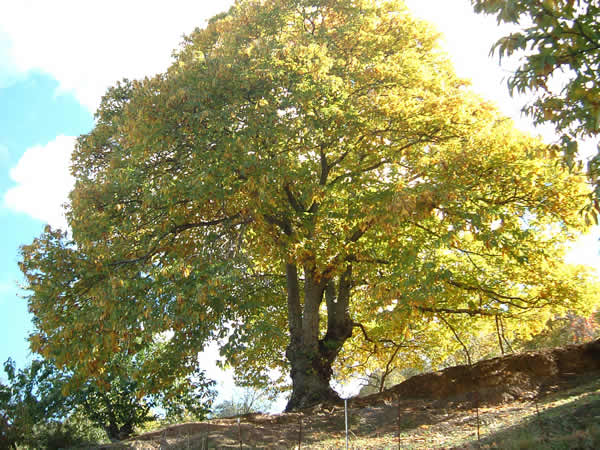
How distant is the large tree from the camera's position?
32.4 ft

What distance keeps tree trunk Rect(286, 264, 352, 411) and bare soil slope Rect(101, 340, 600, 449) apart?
76 centimetres

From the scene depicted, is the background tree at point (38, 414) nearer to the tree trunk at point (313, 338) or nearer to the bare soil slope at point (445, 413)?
the bare soil slope at point (445, 413)

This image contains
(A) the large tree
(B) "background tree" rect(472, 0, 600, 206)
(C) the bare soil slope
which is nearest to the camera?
(B) "background tree" rect(472, 0, 600, 206)

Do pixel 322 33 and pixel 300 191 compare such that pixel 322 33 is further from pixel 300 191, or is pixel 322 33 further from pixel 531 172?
pixel 531 172

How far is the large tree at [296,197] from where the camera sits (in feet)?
32.4

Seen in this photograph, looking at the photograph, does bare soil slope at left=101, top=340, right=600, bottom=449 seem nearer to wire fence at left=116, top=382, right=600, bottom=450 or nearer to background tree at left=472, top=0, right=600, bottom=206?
wire fence at left=116, top=382, right=600, bottom=450

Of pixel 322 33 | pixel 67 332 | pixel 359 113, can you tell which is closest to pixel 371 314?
pixel 359 113

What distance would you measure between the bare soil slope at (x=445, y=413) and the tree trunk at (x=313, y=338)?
757 mm

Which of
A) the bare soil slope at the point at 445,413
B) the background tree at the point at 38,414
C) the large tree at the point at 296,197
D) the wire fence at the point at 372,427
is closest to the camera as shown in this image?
the bare soil slope at the point at 445,413

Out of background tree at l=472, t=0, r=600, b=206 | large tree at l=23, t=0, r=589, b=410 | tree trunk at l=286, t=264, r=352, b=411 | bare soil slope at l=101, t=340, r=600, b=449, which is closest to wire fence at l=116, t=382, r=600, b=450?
bare soil slope at l=101, t=340, r=600, b=449

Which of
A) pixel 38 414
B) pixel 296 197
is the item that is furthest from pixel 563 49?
pixel 38 414

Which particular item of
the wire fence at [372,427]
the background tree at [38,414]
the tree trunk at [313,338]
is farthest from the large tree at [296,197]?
Result: the background tree at [38,414]

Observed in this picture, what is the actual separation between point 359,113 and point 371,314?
489cm

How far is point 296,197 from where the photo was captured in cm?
1293
